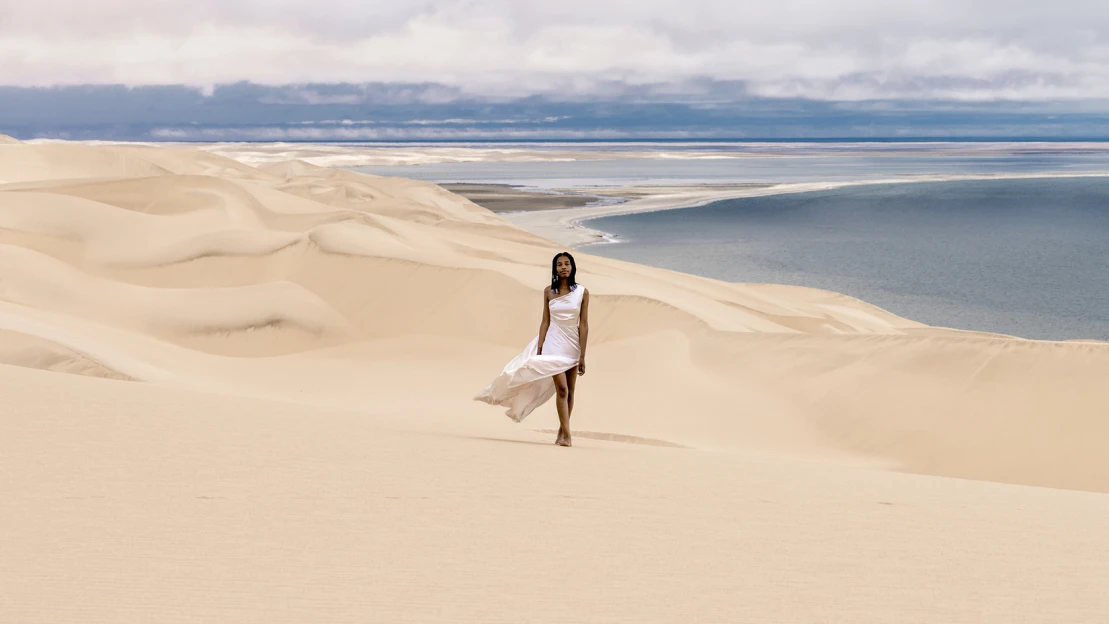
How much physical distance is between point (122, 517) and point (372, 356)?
12.0 meters

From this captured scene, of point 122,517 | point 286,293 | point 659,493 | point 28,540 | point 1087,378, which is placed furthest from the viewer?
point 286,293

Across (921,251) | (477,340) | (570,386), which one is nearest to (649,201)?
(921,251)

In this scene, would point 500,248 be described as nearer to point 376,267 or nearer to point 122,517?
point 376,267

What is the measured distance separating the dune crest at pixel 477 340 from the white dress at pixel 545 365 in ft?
12.9

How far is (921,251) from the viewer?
43719mm

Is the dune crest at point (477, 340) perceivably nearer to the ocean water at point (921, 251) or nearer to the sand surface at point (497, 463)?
the sand surface at point (497, 463)

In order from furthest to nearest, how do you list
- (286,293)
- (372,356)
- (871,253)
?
(871,253) → (286,293) → (372,356)

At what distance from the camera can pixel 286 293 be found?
1802 centimetres

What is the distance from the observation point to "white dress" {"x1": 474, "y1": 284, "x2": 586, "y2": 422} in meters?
7.29

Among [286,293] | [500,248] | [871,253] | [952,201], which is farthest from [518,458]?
[952,201]

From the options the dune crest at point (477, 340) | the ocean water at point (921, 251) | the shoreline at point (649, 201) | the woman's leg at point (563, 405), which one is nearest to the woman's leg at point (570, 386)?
the woman's leg at point (563, 405)

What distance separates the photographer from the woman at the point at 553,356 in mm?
7289

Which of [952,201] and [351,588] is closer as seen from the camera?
[351,588]

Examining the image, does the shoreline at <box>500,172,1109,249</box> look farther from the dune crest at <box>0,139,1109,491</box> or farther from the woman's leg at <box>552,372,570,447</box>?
the woman's leg at <box>552,372,570,447</box>
